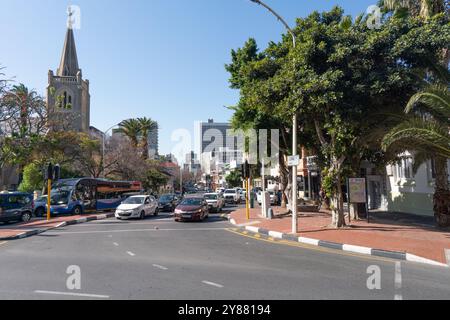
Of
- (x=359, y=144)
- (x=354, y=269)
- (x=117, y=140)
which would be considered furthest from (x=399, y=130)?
(x=117, y=140)

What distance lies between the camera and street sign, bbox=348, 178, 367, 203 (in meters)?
15.8

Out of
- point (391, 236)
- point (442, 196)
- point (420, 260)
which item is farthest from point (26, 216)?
point (442, 196)

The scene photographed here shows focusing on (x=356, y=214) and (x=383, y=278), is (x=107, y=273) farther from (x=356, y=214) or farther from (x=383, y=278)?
(x=356, y=214)

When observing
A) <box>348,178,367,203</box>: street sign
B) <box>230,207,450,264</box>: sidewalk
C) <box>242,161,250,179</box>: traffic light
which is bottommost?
<box>230,207,450,264</box>: sidewalk

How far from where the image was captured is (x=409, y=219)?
59.1 ft

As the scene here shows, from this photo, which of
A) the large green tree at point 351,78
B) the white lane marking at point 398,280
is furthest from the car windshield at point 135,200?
the white lane marking at point 398,280

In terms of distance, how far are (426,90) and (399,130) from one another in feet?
4.97

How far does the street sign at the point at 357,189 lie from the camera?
15.8 m

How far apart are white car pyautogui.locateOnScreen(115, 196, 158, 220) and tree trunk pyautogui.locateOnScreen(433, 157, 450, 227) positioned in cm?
1618

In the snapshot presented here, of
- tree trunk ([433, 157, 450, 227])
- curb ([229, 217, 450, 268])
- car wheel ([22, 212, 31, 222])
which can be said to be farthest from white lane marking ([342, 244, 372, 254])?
car wheel ([22, 212, 31, 222])

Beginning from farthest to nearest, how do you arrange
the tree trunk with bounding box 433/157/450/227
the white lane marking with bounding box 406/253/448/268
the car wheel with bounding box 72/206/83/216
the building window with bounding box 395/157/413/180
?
the car wheel with bounding box 72/206/83/216
the building window with bounding box 395/157/413/180
the tree trunk with bounding box 433/157/450/227
the white lane marking with bounding box 406/253/448/268

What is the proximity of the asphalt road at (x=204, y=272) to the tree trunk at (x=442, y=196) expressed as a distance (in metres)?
6.57

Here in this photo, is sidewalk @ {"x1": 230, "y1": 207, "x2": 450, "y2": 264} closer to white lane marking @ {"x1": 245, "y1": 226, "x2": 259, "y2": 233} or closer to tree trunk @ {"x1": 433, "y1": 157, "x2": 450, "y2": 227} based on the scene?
white lane marking @ {"x1": 245, "y1": 226, "x2": 259, "y2": 233}

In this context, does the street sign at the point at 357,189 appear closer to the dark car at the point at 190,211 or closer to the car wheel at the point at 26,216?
the dark car at the point at 190,211
